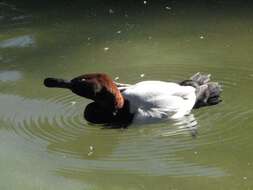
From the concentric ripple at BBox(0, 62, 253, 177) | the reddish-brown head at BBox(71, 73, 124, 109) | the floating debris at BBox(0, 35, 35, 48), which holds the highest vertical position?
the reddish-brown head at BBox(71, 73, 124, 109)

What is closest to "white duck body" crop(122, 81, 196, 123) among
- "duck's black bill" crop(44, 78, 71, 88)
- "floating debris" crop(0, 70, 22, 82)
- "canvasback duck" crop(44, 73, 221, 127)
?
"canvasback duck" crop(44, 73, 221, 127)

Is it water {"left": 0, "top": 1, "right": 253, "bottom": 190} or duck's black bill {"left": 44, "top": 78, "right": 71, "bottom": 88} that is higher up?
duck's black bill {"left": 44, "top": 78, "right": 71, "bottom": 88}

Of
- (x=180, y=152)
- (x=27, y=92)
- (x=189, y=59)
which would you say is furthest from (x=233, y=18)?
(x=180, y=152)

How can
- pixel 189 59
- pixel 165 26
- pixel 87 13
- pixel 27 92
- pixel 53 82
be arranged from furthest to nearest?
pixel 87 13 < pixel 165 26 < pixel 189 59 < pixel 27 92 < pixel 53 82

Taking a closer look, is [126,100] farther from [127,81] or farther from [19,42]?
[19,42]

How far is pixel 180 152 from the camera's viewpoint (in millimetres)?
3672

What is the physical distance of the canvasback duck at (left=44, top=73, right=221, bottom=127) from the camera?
3.98 meters

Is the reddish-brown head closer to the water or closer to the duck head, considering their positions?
the duck head

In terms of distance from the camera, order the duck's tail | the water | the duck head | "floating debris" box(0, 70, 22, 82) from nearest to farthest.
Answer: the water < the duck head < the duck's tail < "floating debris" box(0, 70, 22, 82)

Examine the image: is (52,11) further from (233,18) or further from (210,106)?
(210,106)

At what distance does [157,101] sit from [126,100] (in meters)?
0.18

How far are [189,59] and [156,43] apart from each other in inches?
19.5

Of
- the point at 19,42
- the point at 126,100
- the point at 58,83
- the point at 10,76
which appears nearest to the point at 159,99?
the point at 126,100

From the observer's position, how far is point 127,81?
185 inches
